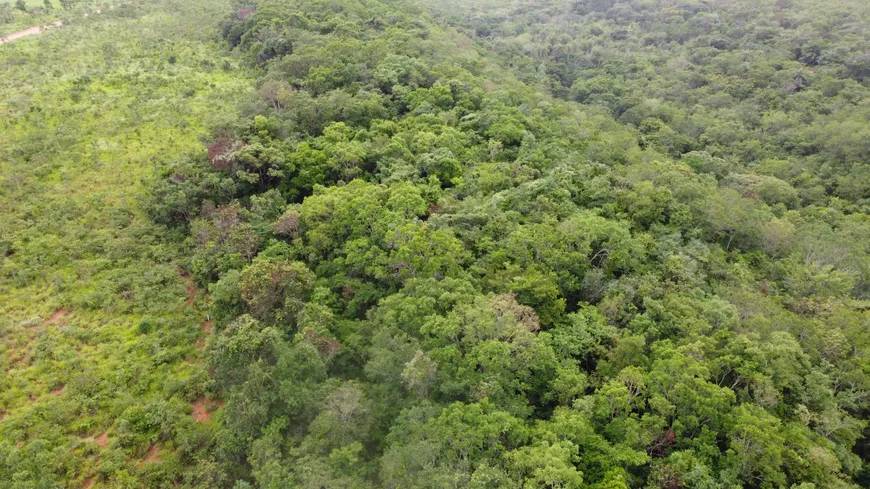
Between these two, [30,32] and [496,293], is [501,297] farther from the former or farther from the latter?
[30,32]

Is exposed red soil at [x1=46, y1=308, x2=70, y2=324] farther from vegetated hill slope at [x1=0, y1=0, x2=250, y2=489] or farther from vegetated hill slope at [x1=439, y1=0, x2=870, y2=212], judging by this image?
vegetated hill slope at [x1=439, y1=0, x2=870, y2=212]

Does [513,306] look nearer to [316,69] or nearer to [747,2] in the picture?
[316,69]

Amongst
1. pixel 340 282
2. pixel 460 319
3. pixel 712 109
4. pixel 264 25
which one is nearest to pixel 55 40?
pixel 264 25

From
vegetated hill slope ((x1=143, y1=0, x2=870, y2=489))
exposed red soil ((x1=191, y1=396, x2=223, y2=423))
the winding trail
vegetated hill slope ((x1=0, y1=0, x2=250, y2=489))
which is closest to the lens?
vegetated hill slope ((x1=143, y1=0, x2=870, y2=489))

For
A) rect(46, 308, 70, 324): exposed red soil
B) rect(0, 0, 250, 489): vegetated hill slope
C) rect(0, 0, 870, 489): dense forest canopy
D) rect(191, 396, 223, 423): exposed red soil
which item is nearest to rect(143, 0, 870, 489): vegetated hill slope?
rect(0, 0, 870, 489): dense forest canopy

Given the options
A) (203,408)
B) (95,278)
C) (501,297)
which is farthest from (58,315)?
(501,297)
